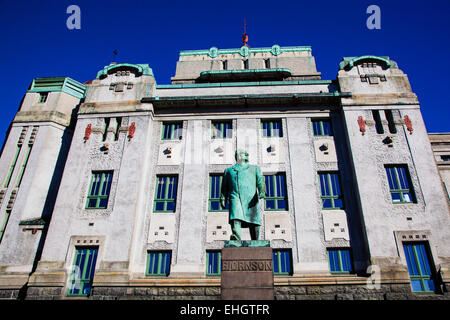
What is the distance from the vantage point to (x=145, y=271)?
14539 millimetres

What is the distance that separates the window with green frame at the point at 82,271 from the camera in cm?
1394

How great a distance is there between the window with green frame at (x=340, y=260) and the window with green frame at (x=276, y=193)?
297 centimetres

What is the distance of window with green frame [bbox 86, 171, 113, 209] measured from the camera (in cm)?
1595

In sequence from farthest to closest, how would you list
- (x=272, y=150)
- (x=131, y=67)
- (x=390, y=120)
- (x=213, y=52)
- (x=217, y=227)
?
(x=213, y=52) < (x=131, y=67) < (x=390, y=120) < (x=272, y=150) < (x=217, y=227)

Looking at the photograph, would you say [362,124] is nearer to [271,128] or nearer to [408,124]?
[408,124]

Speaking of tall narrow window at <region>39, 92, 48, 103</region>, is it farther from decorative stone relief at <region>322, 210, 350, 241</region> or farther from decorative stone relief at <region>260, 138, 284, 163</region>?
decorative stone relief at <region>322, 210, 350, 241</region>

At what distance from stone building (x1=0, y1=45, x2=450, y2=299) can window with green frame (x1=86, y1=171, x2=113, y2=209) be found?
0.06 meters

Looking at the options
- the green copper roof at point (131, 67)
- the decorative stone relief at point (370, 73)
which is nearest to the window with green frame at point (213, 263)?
the green copper roof at point (131, 67)

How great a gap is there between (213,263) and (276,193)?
464 centimetres

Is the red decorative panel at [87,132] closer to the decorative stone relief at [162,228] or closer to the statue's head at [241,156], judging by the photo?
the decorative stone relief at [162,228]

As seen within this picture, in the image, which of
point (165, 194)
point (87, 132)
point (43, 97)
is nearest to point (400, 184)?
point (165, 194)

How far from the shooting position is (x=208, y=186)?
16.3m
